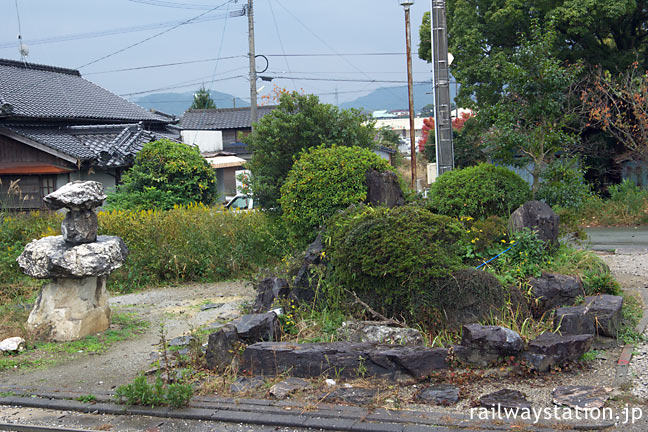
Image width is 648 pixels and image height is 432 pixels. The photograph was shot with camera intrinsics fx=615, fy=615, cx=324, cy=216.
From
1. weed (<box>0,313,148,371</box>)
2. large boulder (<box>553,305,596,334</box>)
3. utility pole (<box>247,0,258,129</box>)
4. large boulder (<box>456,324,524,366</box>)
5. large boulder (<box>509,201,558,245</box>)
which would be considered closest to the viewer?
large boulder (<box>456,324,524,366</box>)

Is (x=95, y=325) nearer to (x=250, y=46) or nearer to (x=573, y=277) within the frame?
(x=573, y=277)

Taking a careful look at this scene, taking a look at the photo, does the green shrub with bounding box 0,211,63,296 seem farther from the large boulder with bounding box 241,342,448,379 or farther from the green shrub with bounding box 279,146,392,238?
the large boulder with bounding box 241,342,448,379

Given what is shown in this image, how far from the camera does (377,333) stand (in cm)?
656

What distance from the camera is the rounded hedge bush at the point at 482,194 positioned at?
9.33 meters

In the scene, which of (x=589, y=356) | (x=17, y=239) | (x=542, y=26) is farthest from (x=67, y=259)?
(x=542, y=26)

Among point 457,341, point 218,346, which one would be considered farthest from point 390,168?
point 218,346

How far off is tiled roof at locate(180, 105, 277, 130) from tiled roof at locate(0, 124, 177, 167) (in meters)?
15.7

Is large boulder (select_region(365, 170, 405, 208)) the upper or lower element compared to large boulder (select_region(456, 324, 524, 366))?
upper

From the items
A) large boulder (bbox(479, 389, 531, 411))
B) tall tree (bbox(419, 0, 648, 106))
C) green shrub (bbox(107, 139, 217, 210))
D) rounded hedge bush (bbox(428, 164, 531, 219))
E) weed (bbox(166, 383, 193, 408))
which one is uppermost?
tall tree (bbox(419, 0, 648, 106))

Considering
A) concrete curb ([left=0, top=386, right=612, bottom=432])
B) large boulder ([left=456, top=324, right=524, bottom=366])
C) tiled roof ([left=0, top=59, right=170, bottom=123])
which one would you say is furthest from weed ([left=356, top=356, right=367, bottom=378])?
tiled roof ([left=0, top=59, right=170, bottom=123])

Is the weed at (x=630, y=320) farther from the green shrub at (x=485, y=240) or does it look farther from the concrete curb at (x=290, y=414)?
the concrete curb at (x=290, y=414)

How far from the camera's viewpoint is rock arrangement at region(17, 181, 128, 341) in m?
7.54

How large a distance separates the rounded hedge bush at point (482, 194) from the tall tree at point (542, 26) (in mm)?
10106

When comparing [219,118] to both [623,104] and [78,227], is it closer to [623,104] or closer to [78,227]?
[623,104]
